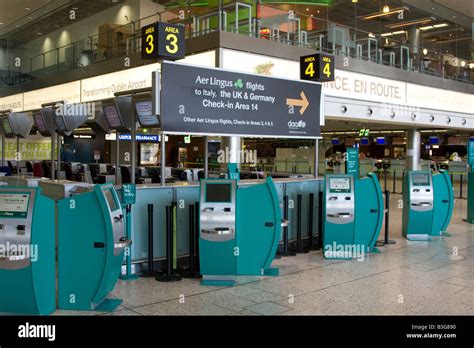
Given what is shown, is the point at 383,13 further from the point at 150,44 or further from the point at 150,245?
the point at 150,245

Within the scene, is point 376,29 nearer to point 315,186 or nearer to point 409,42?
point 409,42

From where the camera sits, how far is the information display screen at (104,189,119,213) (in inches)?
184

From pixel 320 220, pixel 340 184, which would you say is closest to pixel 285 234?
pixel 320 220

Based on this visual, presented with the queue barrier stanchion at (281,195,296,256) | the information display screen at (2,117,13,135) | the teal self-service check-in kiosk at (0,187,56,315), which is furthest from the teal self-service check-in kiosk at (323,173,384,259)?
the information display screen at (2,117,13,135)

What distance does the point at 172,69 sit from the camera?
5.78 m

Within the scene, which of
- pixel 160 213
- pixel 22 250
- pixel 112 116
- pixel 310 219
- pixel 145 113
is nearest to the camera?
pixel 22 250

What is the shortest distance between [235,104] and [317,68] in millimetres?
1971

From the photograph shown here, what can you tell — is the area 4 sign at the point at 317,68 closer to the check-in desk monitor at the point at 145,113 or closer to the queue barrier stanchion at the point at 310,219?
the queue barrier stanchion at the point at 310,219

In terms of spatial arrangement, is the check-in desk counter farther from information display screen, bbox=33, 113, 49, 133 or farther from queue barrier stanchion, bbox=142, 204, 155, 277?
information display screen, bbox=33, 113, 49, 133

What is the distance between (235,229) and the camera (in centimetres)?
552

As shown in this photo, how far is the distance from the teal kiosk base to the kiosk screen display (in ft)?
0.25

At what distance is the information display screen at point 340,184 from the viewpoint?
7035mm
